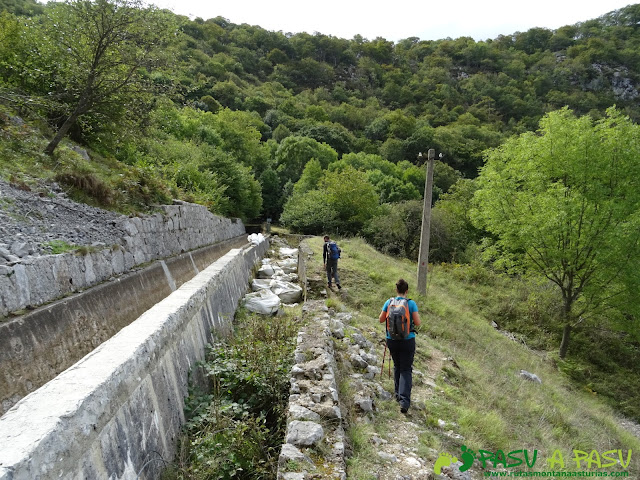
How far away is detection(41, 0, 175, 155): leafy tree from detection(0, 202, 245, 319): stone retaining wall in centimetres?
340

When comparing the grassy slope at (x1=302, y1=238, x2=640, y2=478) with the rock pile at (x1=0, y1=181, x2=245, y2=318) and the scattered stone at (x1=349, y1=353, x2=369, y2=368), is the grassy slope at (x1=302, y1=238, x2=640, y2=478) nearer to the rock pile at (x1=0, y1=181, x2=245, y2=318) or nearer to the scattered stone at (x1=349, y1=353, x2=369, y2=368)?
the scattered stone at (x1=349, y1=353, x2=369, y2=368)

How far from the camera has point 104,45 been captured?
9.91 m

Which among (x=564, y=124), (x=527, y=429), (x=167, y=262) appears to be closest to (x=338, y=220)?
(x=564, y=124)

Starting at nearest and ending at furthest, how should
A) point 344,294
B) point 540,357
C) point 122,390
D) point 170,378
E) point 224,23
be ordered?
1. point 122,390
2. point 170,378
3. point 344,294
4. point 540,357
5. point 224,23

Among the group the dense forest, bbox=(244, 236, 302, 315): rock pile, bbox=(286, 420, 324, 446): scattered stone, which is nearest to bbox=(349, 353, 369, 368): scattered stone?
A: bbox=(286, 420, 324, 446): scattered stone

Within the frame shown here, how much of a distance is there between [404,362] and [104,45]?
11.1 meters

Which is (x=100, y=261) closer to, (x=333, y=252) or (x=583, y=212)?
(x=333, y=252)

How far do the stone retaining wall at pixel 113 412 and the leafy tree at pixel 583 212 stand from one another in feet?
45.0

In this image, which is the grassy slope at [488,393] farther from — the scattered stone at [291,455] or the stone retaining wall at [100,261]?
the stone retaining wall at [100,261]

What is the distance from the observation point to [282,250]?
797 inches

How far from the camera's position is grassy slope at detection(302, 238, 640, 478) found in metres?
5.09

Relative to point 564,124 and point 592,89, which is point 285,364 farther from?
point 592,89

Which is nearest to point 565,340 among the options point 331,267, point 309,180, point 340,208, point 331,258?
point 331,267

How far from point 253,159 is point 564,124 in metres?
39.9
